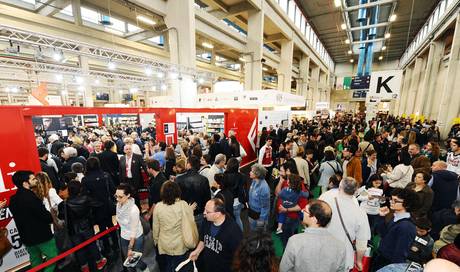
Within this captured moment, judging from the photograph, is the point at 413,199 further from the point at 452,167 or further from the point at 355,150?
the point at 452,167

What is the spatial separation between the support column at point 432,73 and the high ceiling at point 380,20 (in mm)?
2753

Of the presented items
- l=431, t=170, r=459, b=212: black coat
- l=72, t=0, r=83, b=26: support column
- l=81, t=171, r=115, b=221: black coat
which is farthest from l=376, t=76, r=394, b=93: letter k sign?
l=72, t=0, r=83, b=26: support column

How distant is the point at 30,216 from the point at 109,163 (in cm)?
185

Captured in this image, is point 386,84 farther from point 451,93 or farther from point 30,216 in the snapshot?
point 30,216

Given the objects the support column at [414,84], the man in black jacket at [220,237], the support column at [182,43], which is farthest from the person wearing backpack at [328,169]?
the support column at [414,84]

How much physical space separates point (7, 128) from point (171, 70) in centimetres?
601

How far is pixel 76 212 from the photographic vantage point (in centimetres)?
236

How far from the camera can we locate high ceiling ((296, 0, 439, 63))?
43.3 feet

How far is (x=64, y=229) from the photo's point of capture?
95.4 inches

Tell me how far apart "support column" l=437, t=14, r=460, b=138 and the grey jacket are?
1385cm

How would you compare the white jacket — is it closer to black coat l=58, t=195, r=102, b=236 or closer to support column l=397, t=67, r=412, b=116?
black coat l=58, t=195, r=102, b=236

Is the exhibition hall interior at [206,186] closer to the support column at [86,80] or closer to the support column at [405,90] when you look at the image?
the support column at [86,80]

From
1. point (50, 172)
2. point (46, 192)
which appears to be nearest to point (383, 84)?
point (46, 192)

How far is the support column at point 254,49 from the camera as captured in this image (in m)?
11.4
